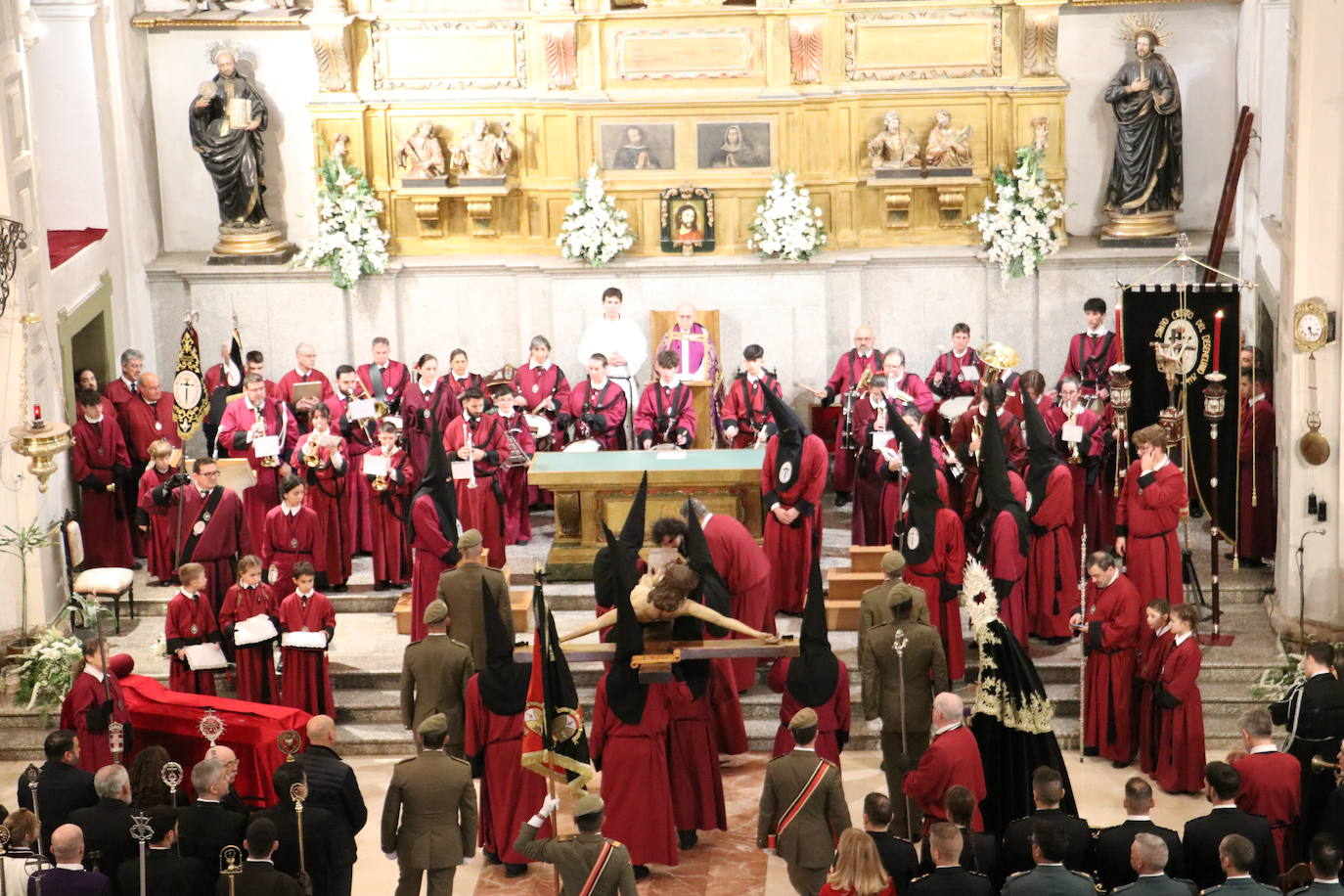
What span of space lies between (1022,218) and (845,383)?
2.60 metres

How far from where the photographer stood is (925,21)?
18.5 m

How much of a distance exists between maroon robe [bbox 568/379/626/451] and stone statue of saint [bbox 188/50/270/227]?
4391mm

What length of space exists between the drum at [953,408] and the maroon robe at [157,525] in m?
6.52

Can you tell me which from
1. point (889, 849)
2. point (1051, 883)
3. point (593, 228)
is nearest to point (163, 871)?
point (889, 849)

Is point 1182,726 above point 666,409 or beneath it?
beneath

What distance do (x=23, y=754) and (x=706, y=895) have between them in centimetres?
553

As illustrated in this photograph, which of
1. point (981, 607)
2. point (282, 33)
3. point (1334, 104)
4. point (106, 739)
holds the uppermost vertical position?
point (282, 33)

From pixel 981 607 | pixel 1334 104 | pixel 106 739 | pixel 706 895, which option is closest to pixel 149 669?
pixel 106 739

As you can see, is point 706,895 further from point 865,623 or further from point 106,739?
point 106,739

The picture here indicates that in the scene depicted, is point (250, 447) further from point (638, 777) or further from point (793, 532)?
point (638, 777)

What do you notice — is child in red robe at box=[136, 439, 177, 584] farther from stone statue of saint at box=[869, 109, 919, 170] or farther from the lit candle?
the lit candle

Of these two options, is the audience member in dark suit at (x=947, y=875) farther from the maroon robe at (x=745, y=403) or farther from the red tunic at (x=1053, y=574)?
the maroon robe at (x=745, y=403)

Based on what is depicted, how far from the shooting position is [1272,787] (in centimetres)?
1031

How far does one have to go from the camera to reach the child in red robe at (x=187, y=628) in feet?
43.8
